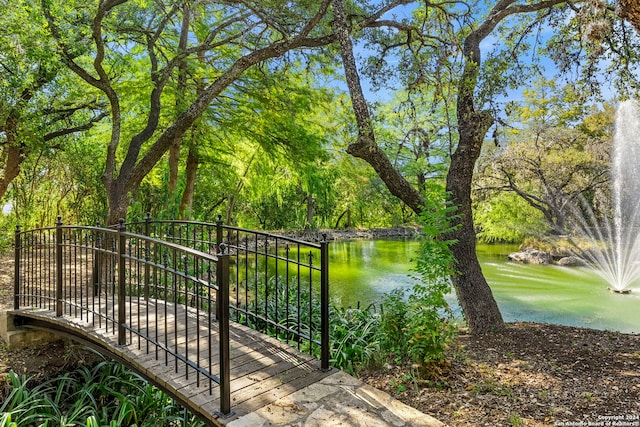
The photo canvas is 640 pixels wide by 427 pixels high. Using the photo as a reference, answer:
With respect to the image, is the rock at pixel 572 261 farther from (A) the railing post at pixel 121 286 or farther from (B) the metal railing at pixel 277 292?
(A) the railing post at pixel 121 286

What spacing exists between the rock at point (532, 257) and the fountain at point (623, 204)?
45.8 inches

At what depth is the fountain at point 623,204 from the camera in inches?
487

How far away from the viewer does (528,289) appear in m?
9.23

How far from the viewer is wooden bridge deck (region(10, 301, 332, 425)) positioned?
7.95 feet

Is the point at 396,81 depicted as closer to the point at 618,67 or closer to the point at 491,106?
the point at 491,106

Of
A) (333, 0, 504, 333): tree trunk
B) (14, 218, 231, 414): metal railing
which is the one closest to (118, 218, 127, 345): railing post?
(14, 218, 231, 414): metal railing

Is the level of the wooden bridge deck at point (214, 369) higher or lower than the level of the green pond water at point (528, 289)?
higher

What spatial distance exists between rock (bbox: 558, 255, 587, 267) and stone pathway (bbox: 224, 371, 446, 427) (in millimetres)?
13040

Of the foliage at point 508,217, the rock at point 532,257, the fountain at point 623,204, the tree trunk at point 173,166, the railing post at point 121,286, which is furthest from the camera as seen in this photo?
the foliage at point 508,217

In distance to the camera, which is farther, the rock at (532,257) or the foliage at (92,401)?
the rock at (532,257)

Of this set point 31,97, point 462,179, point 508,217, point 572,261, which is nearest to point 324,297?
→ point 462,179

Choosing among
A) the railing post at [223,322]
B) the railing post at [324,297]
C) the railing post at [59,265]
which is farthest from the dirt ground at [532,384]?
the railing post at [59,265]

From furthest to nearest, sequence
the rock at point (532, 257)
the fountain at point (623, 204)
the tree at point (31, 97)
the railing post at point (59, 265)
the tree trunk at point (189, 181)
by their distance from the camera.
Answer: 1. the rock at point (532, 257)
2. the fountain at point (623, 204)
3. the tree trunk at point (189, 181)
4. the tree at point (31, 97)
5. the railing post at point (59, 265)

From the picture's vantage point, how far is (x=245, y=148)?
10.6 m
